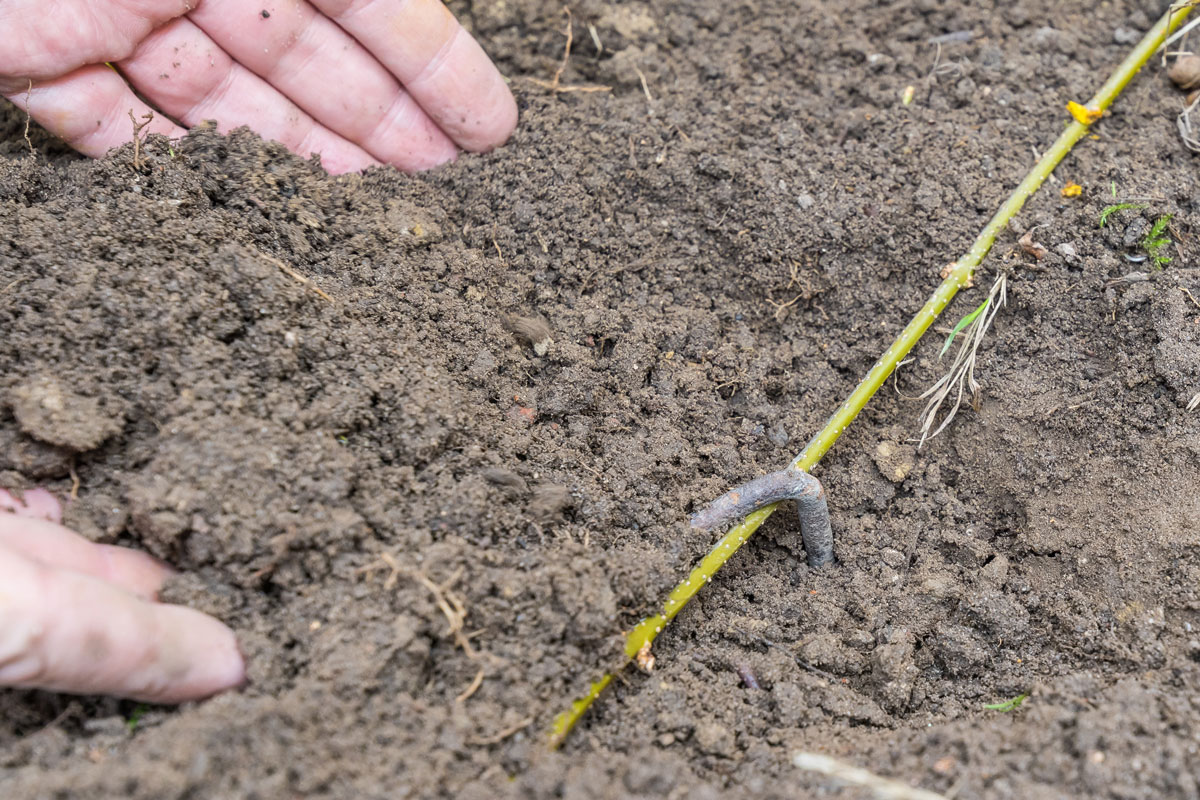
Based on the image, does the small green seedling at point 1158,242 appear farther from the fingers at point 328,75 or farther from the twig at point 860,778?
the fingers at point 328,75

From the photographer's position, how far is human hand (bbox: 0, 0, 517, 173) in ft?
7.43

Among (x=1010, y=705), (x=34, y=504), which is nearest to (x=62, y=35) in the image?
(x=34, y=504)

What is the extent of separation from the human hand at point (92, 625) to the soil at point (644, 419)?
61 mm

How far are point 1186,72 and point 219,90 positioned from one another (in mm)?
3092

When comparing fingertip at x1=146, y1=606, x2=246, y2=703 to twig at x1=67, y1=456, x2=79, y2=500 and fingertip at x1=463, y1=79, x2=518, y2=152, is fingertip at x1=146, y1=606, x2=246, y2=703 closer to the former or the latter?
twig at x1=67, y1=456, x2=79, y2=500

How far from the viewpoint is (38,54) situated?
217 centimetres

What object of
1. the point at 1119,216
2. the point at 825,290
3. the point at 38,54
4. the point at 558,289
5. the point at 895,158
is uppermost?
the point at 1119,216

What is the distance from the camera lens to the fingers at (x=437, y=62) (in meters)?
2.55

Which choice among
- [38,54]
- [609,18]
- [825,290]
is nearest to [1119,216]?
[825,290]

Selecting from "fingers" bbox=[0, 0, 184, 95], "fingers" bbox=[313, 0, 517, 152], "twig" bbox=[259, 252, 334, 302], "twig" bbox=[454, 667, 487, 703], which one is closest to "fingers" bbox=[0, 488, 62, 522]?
"twig" bbox=[259, 252, 334, 302]

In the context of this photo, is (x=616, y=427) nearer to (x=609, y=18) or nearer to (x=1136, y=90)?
(x=609, y=18)

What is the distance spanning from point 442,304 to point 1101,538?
6.08ft

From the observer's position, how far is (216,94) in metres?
2.49

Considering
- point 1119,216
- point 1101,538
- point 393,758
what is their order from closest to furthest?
1. point 393,758
2. point 1101,538
3. point 1119,216
